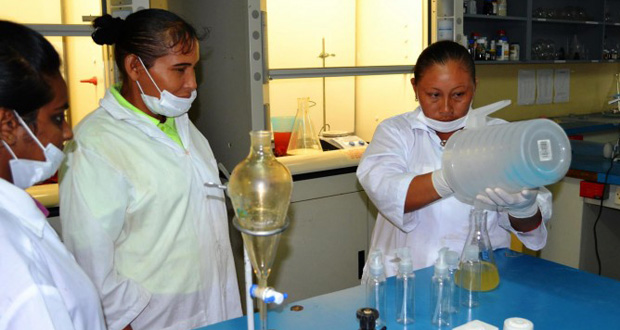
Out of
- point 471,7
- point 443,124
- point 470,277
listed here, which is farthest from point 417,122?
point 471,7

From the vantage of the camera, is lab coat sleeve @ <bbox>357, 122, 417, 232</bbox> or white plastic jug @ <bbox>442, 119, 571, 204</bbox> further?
lab coat sleeve @ <bbox>357, 122, 417, 232</bbox>

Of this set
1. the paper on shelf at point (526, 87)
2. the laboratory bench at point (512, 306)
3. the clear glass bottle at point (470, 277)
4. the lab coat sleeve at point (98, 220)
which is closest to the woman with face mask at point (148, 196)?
the lab coat sleeve at point (98, 220)

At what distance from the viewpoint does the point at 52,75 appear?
940mm

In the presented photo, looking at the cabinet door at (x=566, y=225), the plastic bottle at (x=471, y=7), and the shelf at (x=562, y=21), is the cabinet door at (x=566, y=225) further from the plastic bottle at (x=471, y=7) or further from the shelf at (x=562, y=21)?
the shelf at (x=562, y=21)

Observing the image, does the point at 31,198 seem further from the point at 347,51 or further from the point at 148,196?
the point at 347,51

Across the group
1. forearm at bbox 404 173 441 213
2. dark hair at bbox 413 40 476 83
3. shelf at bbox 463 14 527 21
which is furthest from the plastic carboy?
shelf at bbox 463 14 527 21

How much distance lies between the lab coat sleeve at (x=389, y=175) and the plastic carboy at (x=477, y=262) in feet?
0.75

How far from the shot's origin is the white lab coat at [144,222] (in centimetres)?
135

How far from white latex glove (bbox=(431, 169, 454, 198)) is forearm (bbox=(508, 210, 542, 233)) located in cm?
23

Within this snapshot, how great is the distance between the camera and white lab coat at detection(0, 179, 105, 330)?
2.55 feet

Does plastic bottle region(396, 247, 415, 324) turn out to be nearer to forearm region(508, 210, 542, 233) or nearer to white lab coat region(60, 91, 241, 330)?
forearm region(508, 210, 542, 233)

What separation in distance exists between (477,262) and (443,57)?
620 mm

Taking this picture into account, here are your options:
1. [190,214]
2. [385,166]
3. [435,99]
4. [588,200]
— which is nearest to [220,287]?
[190,214]

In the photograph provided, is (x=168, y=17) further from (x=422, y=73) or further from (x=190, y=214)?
(x=422, y=73)
